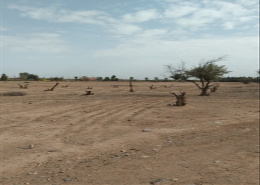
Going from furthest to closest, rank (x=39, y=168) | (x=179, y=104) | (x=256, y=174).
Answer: (x=179, y=104)
(x=256, y=174)
(x=39, y=168)

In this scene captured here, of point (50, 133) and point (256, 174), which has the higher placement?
point (50, 133)

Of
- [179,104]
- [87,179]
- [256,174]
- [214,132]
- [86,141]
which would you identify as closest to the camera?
[87,179]

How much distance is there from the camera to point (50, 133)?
21.0ft

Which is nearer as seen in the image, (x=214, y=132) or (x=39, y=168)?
(x=39, y=168)

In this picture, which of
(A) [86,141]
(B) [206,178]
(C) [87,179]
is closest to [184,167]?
(B) [206,178]

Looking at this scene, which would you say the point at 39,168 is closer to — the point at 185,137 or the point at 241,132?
the point at 185,137

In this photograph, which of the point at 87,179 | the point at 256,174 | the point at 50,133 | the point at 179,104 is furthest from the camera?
the point at 179,104

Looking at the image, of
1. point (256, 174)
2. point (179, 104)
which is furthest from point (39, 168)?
point (179, 104)

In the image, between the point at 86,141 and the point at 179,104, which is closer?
the point at 86,141

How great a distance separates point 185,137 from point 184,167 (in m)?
1.93

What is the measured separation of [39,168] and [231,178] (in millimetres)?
2861

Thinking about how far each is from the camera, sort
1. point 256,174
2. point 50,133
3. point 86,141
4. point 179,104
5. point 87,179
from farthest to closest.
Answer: point 179,104, point 50,133, point 86,141, point 256,174, point 87,179

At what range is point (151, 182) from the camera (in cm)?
417

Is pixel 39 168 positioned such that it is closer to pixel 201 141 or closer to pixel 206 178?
pixel 206 178
